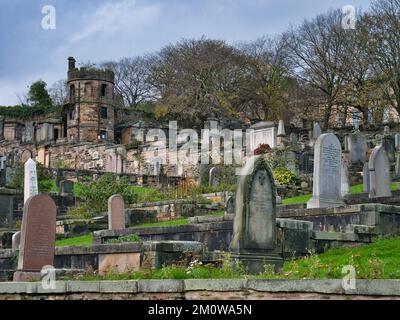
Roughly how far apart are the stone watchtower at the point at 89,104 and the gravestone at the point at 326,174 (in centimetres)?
4682

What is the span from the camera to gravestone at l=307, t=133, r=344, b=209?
19.2 m

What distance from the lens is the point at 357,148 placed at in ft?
123

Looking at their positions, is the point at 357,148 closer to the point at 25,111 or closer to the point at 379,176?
the point at 379,176

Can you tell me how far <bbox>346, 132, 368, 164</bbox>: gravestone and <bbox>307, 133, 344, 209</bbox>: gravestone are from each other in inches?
665

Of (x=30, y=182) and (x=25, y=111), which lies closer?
→ (x=30, y=182)

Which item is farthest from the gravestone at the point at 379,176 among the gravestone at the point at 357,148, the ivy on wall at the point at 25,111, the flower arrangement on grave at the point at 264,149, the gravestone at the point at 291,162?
the ivy on wall at the point at 25,111

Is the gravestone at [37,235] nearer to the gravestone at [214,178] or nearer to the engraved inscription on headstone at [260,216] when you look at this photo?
the engraved inscription on headstone at [260,216]

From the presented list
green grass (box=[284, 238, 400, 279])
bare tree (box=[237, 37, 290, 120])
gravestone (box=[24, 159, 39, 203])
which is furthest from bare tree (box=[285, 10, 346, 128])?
green grass (box=[284, 238, 400, 279])

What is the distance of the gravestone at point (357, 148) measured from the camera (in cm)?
3666

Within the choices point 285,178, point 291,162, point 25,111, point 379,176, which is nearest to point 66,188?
point 291,162

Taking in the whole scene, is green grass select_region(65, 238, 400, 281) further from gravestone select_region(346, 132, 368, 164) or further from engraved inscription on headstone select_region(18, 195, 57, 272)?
gravestone select_region(346, 132, 368, 164)

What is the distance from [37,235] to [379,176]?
10.0 metres
